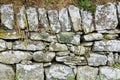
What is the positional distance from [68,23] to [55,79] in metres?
1.06

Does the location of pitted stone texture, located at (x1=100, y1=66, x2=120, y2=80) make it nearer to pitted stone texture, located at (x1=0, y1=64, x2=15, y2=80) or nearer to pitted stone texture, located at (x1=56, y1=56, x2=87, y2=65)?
pitted stone texture, located at (x1=56, y1=56, x2=87, y2=65)

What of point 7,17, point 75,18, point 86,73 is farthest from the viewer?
point 86,73

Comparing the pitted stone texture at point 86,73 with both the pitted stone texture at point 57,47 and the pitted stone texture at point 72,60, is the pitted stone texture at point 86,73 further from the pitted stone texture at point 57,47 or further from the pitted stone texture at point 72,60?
the pitted stone texture at point 57,47

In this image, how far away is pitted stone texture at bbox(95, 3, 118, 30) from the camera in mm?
5535

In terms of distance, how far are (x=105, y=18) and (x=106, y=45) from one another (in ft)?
1.62

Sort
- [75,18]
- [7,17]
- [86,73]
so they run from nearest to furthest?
[7,17] → [75,18] → [86,73]

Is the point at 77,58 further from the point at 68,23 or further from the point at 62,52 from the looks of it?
the point at 68,23

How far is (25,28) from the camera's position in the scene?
5.44 metres

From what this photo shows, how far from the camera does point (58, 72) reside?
5.58m

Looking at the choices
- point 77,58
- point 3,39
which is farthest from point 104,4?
point 3,39

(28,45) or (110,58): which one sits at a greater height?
(28,45)

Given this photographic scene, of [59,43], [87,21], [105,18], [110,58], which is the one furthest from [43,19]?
[110,58]

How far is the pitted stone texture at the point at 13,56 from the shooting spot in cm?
544

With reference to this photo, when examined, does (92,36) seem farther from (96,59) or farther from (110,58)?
(110,58)
